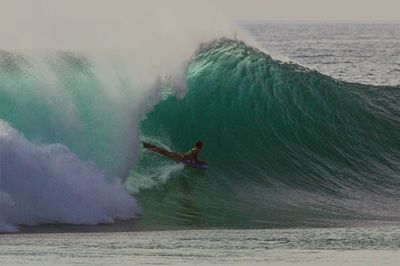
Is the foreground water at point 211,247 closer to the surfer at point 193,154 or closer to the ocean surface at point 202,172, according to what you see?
the ocean surface at point 202,172

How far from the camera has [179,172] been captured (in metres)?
22.0

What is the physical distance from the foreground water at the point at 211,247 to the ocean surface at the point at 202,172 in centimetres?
2

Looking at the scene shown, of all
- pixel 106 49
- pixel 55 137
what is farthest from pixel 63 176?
pixel 106 49

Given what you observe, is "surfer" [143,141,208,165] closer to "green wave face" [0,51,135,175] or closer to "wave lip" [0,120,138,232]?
"green wave face" [0,51,135,175]

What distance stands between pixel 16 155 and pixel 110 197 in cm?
146

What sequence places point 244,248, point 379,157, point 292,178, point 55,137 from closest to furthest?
point 244,248
point 55,137
point 292,178
point 379,157

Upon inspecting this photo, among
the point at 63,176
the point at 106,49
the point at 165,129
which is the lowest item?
the point at 63,176

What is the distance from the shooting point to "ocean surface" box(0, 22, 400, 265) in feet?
56.9

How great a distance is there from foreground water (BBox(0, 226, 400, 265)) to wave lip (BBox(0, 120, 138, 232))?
810mm

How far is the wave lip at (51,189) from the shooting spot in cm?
1880

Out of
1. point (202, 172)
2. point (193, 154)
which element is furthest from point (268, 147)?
point (193, 154)

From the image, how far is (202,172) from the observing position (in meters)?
22.7

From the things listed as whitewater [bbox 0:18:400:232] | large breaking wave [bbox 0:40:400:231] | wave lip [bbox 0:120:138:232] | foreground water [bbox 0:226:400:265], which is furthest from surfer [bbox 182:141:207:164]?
foreground water [bbox 0:226:400:265]

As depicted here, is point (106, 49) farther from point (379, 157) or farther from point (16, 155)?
point (16, 155)
